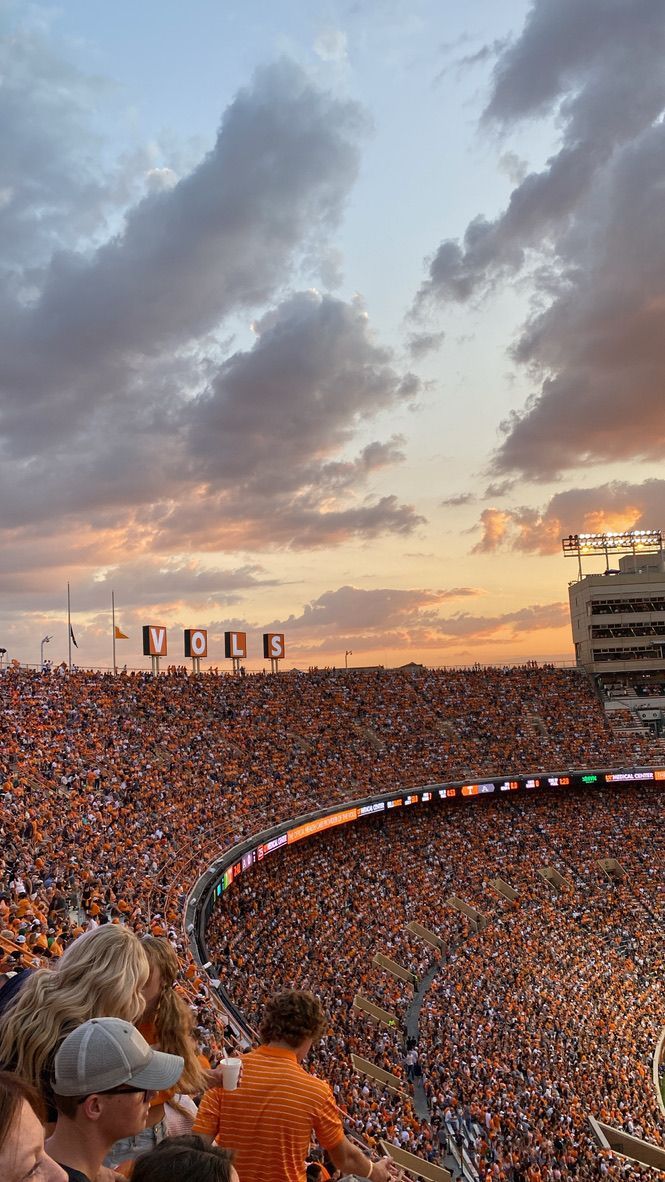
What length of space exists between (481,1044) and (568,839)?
66.5ft

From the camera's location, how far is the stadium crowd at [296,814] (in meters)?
17.2

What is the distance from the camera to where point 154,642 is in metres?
41.4

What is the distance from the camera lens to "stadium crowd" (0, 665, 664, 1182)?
675 inches

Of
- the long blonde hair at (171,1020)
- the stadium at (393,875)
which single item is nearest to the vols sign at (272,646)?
the stadium at (393,875)

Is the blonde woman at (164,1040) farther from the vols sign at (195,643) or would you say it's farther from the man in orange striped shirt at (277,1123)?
the vols sign at (195,643)

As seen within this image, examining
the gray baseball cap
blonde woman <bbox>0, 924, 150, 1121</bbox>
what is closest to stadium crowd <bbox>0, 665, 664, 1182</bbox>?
blonde woman <bbox>0, 924, 150, 1121</bbox>

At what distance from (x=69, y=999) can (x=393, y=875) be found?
31.8 m

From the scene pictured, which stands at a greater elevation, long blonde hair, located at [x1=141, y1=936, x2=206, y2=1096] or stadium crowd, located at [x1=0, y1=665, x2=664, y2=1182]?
long blonde hair, located at [x1=141, y1=936, x2=206, y2=1096]

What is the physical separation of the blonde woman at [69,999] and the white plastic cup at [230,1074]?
68 cm

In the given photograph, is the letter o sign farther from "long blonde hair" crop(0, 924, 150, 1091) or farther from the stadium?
"long blonde hair" crop(0, 924, 150, 1091)

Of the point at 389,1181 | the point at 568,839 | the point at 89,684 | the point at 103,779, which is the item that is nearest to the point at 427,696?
the point at 568,839

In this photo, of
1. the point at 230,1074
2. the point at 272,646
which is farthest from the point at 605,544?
the point at 230,1074

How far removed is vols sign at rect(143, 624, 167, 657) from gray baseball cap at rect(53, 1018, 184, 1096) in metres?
39.3

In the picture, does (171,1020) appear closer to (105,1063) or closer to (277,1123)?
(277,1123)
